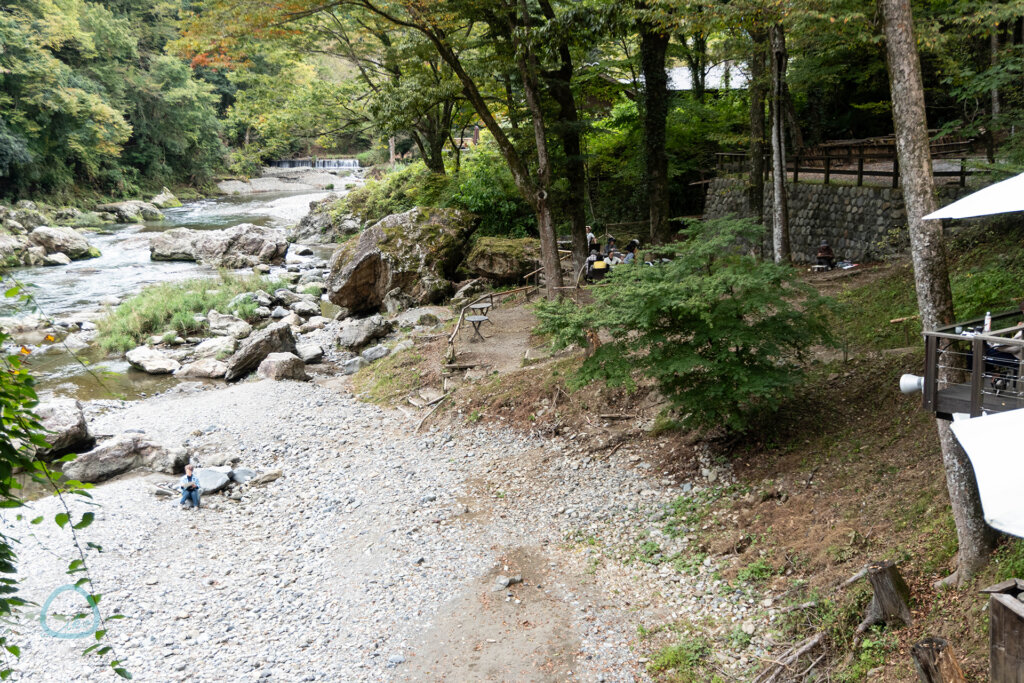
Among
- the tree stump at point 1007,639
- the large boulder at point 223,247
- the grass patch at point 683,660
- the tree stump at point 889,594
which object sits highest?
the large boulder at point 223,247

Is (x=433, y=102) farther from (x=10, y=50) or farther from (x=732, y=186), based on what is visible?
(x=10, y=50)

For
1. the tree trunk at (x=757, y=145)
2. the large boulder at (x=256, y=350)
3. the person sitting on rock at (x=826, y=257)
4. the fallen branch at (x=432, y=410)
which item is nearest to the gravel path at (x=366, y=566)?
the fallen branch at (x=432, y=410)

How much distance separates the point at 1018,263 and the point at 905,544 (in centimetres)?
660

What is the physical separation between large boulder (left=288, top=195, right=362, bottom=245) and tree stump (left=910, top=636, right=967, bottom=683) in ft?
105

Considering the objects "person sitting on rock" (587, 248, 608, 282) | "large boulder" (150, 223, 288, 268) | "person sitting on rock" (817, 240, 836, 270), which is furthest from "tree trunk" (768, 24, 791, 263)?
"large boulder" (150, 223, 288, 268)

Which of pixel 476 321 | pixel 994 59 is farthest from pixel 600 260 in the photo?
pixel 994 59

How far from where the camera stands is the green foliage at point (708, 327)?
8883mm

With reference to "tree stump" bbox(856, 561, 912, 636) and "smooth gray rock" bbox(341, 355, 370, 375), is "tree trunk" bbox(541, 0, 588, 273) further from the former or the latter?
"tree stump" bbox(856, 561, 912, 636)

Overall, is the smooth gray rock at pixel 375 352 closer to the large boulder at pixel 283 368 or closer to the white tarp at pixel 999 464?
the large boulder at pixel 283 368

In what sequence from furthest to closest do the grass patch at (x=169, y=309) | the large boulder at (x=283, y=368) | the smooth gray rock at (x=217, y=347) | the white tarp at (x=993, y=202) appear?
the grass patch at (x=169, y=309), the smooth gray rock at (x=217, y=347), the large boulder at (x=283, y=368), the white tarp at (x=993, y=202)

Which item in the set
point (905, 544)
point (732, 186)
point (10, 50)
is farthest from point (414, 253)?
point (10, 50)

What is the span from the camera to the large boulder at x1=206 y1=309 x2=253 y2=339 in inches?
829

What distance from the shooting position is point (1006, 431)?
401 cm

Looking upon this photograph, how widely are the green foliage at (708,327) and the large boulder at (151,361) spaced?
43.5ft
